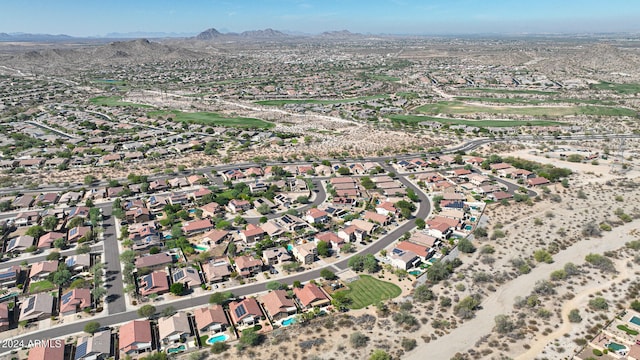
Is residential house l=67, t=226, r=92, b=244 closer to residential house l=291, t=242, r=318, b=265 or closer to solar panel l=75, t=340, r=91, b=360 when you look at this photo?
solar panel l=75, t=340, r=91, b=360

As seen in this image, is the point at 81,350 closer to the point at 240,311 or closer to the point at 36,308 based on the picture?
the point at 36,308

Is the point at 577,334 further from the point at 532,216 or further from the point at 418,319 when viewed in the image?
the point at 532,216

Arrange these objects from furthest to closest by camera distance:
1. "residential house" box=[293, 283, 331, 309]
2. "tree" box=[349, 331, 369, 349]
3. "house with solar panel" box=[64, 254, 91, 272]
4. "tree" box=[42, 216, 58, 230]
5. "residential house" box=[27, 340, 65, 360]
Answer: "tree" box=[42, 216, 58, 230], "house with solar panel" box=[64, 254, 91, 272], "residential house" box=[293, 283, 331, 309], "tree" box=[349, 331, 369, 349], "residential house" box=[27, 340, 65, 360]

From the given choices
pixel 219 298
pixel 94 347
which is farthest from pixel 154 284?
pixel 94 347

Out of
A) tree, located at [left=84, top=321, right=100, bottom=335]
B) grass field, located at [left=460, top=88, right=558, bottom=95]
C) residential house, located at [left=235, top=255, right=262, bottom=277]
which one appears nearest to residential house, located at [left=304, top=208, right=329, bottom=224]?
residential house, located at [left=235, top=255, right=262, bottom=277]

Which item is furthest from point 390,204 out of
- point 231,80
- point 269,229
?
point 231,80

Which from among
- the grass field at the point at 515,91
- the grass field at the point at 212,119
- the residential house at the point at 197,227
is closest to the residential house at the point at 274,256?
the residential house at the point at 197,227
